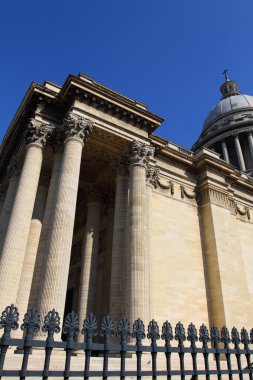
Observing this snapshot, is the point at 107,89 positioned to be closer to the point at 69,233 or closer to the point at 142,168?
the point at 142,168

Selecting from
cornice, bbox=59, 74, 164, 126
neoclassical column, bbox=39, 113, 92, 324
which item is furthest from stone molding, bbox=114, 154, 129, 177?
neoclassical column, bbox=39, 113, 92, 324

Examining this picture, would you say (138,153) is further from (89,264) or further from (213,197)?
(213,197)

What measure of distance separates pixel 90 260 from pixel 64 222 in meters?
6.04

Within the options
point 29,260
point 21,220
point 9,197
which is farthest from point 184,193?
point 21,220

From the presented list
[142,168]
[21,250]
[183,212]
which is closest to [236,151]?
[183,212]

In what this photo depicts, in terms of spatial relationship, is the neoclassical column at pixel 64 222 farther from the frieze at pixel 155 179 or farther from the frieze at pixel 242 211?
the frieze at pixel 242 211

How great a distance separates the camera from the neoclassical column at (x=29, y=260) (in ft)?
45.0

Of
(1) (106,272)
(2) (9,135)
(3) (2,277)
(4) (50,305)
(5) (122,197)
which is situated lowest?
(4) (50,305)

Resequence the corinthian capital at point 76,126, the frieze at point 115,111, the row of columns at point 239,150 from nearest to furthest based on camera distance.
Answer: the corinthian capital at point 76,126 < the frieze at point 115,111 < the row of columns at point 239,150

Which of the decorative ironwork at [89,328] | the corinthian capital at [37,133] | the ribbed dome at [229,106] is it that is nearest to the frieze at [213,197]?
the corinthian capital at [37,133]

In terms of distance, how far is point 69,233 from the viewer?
13.1m

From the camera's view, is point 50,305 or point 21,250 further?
point 21,250

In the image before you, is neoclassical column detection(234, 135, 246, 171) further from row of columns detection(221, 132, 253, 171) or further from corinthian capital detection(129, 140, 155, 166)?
corinthian capital detection(129, 140, 155, 166)

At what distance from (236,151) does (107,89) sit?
29373 millimetres
